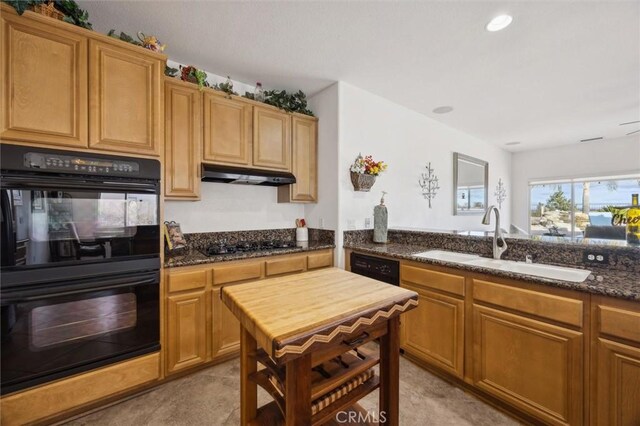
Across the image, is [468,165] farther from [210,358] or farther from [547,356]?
[210,358]

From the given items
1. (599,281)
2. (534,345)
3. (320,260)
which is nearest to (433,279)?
(534,345)

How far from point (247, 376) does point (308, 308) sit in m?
0.53

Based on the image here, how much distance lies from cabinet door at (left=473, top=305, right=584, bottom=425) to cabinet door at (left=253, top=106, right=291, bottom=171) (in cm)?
223

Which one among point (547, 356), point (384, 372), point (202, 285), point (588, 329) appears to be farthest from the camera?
point (202, 285)

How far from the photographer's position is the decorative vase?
9.41 feet

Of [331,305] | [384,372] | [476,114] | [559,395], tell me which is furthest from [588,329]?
[476,114]

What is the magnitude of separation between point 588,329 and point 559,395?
0.44 meters

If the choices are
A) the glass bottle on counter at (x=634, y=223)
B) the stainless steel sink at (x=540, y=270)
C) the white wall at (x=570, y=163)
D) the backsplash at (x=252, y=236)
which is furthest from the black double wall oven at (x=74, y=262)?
the white wall at (x=570, y=163)

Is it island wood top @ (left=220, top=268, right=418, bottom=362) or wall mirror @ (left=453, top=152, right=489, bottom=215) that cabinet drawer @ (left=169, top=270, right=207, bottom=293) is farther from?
wall mirror @ (left=453, top=152, right=489, bottom=215)

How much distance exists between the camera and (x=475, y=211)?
16.0ft

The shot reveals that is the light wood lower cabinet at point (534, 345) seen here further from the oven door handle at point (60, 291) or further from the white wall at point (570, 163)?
the white wall at point (570, 163)

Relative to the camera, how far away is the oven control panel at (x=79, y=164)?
4.95 feet

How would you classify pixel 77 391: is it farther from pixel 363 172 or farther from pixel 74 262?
pixel 363 172

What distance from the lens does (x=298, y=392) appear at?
3.15ft
